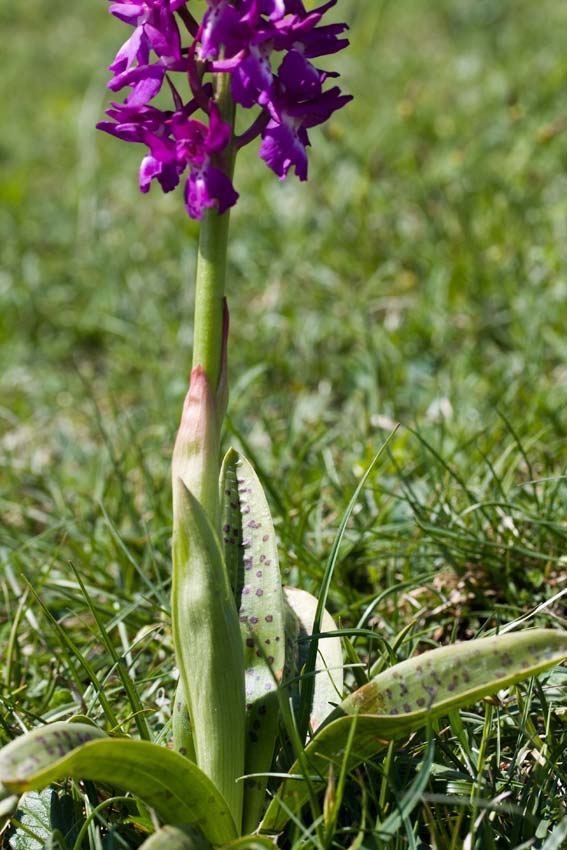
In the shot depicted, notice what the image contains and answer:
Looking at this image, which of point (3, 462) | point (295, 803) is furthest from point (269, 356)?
point (295, 803)

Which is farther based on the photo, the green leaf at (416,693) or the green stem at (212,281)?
the green stem at (212,281)

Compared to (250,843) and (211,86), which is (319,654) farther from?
(211,86)

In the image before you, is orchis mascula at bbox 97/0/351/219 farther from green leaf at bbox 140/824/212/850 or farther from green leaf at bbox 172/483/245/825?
green leaf at bbox 140/824/212/850

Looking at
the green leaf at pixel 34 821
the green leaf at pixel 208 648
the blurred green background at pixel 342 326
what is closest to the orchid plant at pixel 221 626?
the green leaf at pixel 208 648

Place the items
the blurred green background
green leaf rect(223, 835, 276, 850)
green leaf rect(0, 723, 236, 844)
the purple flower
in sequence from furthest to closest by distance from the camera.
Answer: the blurred green background
the purple flower
green leaf rect(223, 835, 276, 850)
green leaf rect(0, 723, 236, 844)

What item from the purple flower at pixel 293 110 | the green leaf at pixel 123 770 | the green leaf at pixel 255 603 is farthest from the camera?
the green leaf at pixel 255 603

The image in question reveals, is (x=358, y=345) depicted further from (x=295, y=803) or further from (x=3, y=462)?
(x=295, y=803)

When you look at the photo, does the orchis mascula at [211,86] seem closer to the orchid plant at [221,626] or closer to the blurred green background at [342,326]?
the orchid plant at [221,626]

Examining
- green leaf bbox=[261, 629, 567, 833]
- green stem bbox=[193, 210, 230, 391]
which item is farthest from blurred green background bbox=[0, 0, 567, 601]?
green stem bbox=[193, 210, 230, 391]
